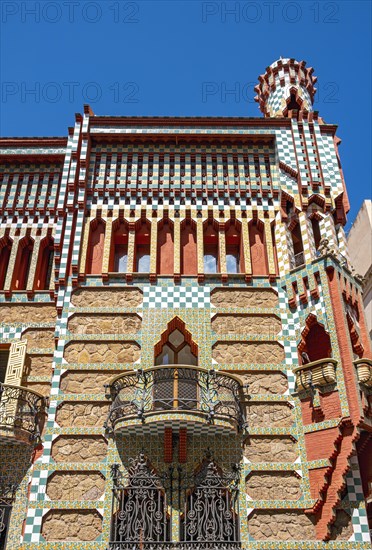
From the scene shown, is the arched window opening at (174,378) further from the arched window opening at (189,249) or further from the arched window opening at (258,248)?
the arched window opening at (258,248)

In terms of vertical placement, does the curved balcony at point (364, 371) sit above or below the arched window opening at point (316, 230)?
below

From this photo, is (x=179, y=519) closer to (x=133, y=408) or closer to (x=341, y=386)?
(x=133, y=408)

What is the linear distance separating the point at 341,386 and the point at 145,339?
4.04m

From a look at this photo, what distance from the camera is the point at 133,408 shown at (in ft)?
34.4

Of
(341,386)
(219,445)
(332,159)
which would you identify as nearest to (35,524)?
(219,445)

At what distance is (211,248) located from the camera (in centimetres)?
1366

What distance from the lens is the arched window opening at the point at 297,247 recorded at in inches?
504

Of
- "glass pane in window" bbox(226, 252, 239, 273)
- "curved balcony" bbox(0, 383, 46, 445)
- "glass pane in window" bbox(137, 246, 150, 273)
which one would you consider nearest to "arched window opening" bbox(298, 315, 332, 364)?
"glass pane in window" bbox(226, 252, 239, 273)

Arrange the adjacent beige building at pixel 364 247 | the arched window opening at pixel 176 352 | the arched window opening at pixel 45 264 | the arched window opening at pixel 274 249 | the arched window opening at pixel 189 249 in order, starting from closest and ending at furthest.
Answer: the arched window opening at pixel 176 352, the arched window opening at pixel 274 249, the arched window opening at pixel 189 249, the arched window opening at pixel 45 264, the adjacent beige building at pixel 364 247

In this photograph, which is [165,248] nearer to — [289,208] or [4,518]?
[289,208]

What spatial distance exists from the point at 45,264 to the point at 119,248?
1.85 m

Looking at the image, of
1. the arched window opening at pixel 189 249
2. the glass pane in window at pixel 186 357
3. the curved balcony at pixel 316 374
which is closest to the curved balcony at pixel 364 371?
the curved balcony at pixel 316 374

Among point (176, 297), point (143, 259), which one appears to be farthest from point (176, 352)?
point (143, 259)

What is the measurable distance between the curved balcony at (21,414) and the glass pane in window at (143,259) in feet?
12.3
